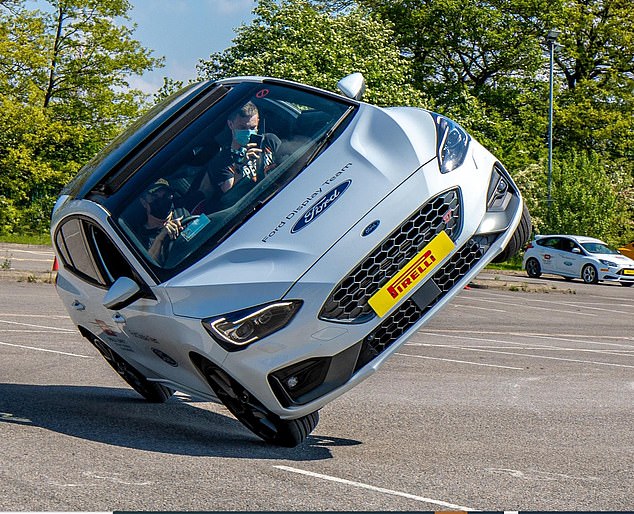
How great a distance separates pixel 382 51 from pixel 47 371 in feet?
127

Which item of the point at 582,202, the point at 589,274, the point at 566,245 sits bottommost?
the point at 589,274

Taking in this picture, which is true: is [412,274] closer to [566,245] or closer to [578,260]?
[578,260]

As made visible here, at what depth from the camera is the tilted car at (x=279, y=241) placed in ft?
19.4

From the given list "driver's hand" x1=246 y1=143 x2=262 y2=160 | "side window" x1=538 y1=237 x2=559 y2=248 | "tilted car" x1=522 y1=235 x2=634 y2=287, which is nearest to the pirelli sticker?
"driver's hand" x1=246 y1=143 x2=262 y2=160

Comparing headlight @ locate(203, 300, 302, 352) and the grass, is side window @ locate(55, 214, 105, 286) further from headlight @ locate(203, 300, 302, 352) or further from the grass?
the grass

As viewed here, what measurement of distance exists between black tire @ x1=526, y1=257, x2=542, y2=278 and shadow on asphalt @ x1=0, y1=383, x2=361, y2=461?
90.6ft

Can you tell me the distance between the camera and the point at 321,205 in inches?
239

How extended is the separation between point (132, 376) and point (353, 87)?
8.78 feet

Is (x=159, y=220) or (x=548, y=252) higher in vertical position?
(x=159, y=220)

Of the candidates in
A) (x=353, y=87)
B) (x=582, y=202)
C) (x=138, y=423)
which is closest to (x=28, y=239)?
(x=582, y=202)

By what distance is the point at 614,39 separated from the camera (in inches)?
2163

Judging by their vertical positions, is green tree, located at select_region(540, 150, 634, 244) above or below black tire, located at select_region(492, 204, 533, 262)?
below

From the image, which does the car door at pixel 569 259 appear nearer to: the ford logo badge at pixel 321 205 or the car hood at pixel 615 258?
the car hood at pixel 615 258

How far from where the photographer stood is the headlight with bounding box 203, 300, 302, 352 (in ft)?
19.2
